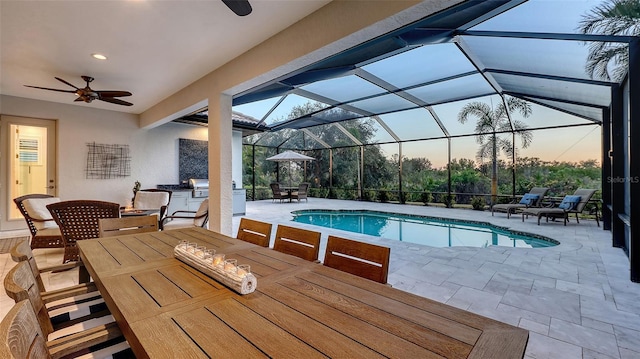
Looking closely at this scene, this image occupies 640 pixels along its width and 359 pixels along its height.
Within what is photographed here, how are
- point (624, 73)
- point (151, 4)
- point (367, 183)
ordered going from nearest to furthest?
point (151, 4), point (624, 73), point (367, 183)

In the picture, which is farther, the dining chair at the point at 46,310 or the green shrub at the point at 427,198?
the green shrub at the point at 427,198

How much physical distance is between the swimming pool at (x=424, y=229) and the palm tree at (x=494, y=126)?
9.64 ft

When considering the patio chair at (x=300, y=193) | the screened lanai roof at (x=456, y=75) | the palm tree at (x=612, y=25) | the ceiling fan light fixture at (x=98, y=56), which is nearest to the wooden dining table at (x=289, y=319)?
the screened lanai roof at (x=456, y=75)

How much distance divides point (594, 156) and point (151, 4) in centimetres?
1028

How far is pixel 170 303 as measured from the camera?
3.71 ft

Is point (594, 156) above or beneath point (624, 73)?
beneath

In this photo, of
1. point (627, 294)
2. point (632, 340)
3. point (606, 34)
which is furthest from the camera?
point (606, 34)

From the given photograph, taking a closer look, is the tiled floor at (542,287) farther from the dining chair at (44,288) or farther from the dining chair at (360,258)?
the dining chair at (44,288)

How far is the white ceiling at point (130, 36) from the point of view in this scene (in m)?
2.61

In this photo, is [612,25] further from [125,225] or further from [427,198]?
[427,198]

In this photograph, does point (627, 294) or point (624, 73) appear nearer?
point (627, 294)

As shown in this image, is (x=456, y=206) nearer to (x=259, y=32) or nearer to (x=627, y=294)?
(x=627, y=294)

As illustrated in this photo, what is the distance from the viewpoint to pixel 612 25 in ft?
11.0

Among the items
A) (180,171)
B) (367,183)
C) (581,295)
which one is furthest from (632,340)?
(367,183)
